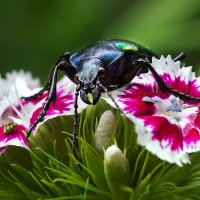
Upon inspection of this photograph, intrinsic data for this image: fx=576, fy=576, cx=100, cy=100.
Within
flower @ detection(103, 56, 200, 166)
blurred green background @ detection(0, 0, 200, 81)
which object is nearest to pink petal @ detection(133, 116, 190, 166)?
flower @ detection(103, 56, 200, 166)

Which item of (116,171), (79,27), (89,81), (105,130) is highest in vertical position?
(79,27)

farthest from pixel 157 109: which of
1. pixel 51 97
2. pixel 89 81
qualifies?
pixel 51 97

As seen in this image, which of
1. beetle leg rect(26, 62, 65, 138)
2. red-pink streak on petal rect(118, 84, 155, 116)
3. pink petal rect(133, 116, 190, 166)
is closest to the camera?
pink petal rect(133, 116, 190, 166)

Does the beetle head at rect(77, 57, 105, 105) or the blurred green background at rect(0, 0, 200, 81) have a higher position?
the blurred green background at rect(0, 0, 200, 81)

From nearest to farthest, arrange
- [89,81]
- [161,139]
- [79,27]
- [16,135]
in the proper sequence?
1. [161,139]
2. [89,81]
3. [16,135]
4. [79,27]

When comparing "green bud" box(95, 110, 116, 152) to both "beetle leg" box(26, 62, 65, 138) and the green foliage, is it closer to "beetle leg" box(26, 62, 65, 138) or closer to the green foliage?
the green foliage

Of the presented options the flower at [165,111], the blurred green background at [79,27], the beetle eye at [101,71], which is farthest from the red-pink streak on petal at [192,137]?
the blurred green background at [79,27]

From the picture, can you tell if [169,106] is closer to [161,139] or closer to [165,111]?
[165,111]
